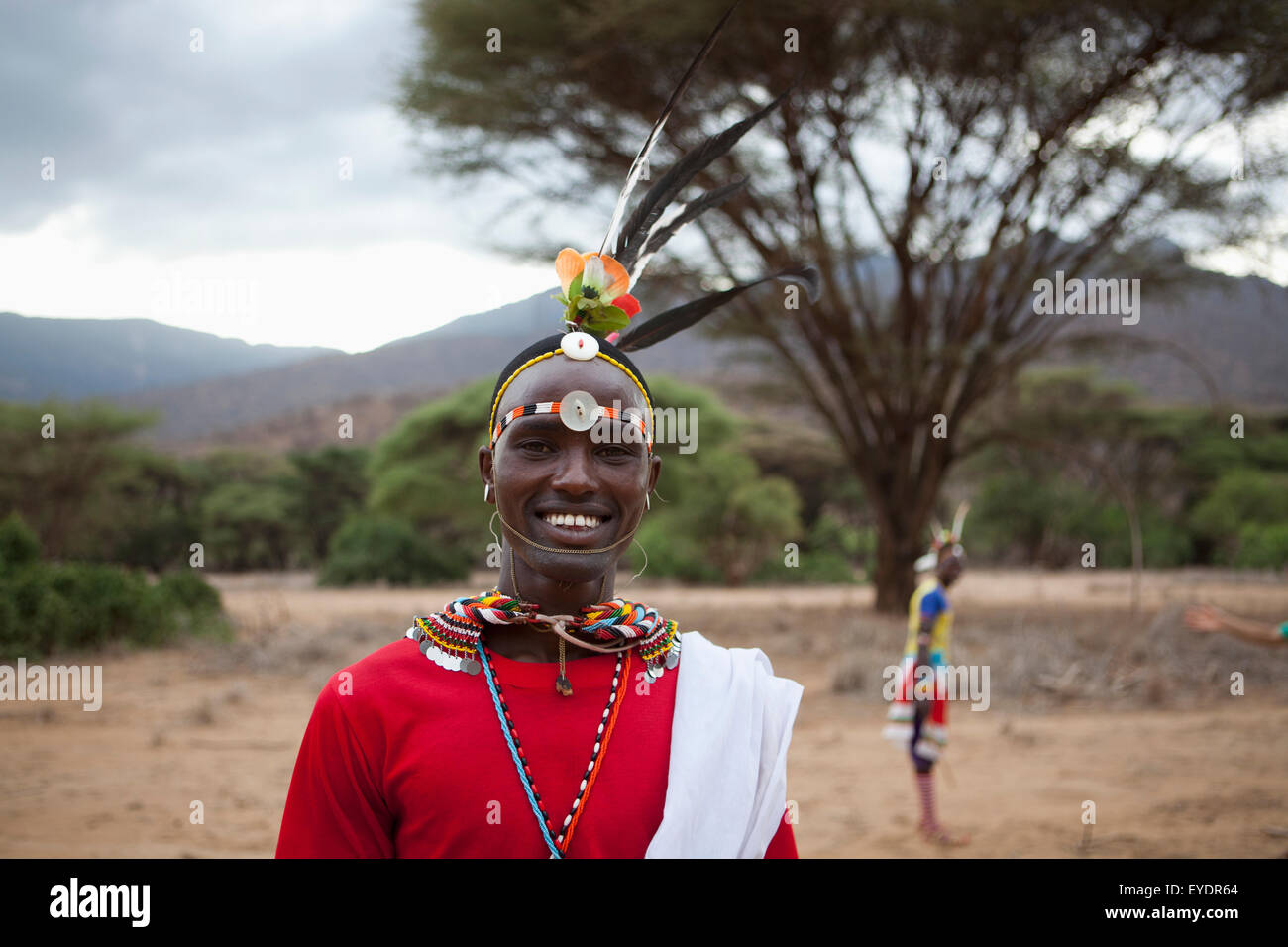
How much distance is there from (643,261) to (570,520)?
0.78 meters

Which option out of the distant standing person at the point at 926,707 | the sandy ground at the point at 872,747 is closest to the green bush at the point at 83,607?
the sandy ground at the point at 872,747

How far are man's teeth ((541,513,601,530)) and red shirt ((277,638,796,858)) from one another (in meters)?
0.27

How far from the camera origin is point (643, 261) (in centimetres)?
231

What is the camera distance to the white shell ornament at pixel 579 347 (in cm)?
187

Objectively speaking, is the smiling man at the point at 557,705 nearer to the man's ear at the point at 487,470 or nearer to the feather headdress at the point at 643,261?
the man's ear at the point at 487,470

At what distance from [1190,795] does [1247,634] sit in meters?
2.95

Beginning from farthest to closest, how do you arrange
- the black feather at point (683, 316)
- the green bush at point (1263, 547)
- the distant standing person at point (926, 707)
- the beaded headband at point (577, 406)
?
the green bush at point (1263, 547) → the distant standing person at point (926, 707) → the black feather at point (683, 316) → the beaded headband at point (577, 406)

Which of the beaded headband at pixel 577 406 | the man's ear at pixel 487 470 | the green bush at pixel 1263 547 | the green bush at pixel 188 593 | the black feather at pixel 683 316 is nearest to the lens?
the beaded headband at pixel 577 406

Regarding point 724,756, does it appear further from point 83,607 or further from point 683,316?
point 83,607

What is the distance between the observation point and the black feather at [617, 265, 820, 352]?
2197 mm

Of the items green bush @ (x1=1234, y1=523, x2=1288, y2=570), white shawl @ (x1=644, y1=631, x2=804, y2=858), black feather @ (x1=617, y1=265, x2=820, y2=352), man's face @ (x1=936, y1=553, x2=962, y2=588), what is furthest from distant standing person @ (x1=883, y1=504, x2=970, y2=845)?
green bush @ (x1=1234, y1=523, x2=1288, y2=570)

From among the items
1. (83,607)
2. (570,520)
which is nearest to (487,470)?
(570,520)

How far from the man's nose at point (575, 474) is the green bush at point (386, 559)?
25074mm

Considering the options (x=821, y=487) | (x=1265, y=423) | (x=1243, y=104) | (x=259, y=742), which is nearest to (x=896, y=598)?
(x=1243, y=104)
